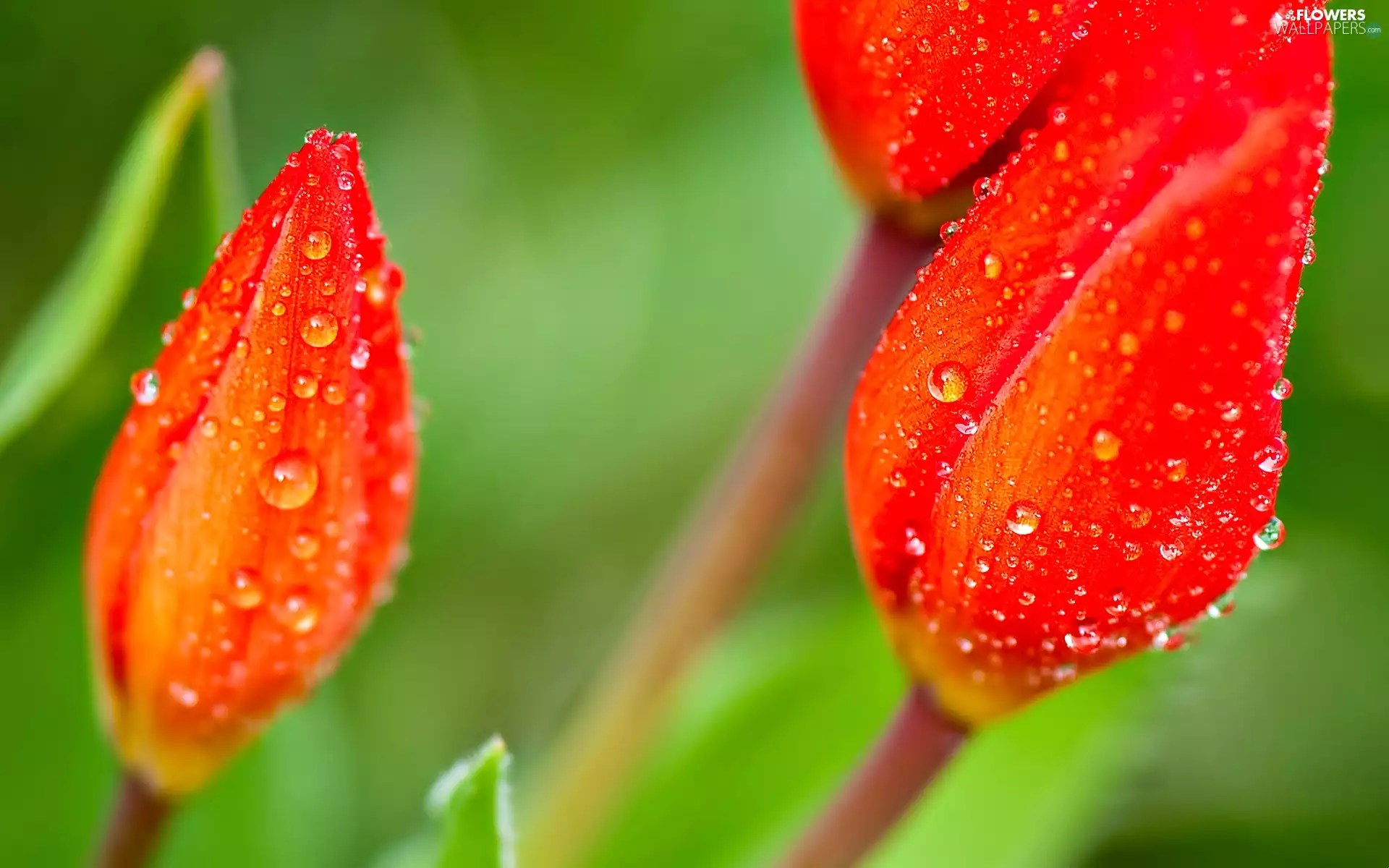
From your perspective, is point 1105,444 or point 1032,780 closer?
point 1105,444

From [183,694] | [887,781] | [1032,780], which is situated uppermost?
[183,694]

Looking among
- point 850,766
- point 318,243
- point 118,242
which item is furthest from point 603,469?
point 318,243

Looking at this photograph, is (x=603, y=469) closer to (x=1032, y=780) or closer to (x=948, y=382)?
(x=1032, y=780)

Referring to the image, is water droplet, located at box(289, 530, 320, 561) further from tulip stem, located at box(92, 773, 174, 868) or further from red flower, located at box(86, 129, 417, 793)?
tulip stem, located at box(92, 773, 174, 868)

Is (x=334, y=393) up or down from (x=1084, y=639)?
up

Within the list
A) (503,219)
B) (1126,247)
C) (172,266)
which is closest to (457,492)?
(503,219)

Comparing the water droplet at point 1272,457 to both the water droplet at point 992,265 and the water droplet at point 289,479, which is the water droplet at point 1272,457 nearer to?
the water droplet at point 992,265

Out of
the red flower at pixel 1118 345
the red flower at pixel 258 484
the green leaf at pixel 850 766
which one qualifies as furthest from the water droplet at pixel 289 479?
Result: the green leaf at pixel 850 766
